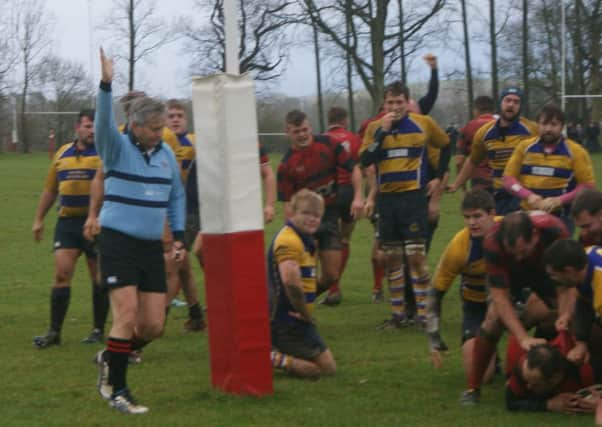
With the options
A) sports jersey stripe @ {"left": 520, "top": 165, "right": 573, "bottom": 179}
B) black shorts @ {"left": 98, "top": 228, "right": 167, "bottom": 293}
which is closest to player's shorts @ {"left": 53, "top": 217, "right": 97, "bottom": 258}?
black shorts @ {"left": 98, "top": 228, "right": 167, "bottom": 293}

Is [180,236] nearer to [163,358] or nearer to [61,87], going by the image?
[163,358]

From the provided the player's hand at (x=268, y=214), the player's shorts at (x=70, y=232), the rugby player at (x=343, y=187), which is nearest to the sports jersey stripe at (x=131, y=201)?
the player's shorts at (x=70, y=232)

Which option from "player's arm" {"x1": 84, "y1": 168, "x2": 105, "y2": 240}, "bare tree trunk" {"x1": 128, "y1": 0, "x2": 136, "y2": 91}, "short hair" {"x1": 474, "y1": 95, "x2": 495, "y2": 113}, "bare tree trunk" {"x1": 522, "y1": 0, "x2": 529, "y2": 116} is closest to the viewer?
"player's arm" {"x1": 84, "y1": 168, "x2": 105, "y2": 240}

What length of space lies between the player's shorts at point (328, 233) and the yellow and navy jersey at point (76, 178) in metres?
2.20

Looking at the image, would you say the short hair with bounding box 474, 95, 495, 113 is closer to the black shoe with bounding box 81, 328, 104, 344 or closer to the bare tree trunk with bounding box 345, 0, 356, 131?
the black shoe with bounding box 81, 328, 104, 344

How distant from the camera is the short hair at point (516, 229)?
635 centimetres

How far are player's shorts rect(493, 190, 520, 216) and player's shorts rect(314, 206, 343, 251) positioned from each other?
1.57 m

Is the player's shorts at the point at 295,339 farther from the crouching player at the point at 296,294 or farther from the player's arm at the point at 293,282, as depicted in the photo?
the player's arm at the point at 293,282

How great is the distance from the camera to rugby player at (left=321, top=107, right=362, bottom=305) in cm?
1089

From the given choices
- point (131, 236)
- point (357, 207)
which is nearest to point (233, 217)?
point (131, 236)

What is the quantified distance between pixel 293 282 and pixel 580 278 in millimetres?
2244

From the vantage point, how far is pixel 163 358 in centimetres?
872

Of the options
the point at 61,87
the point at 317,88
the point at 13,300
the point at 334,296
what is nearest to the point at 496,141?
the point at 334,296

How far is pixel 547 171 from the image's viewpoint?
9336 mm
